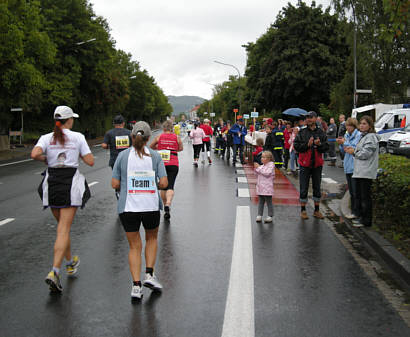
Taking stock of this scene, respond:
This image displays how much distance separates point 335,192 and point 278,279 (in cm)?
704

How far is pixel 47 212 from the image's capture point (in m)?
9.18

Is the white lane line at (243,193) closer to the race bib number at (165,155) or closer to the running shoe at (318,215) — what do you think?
the running shoe at (318,215)

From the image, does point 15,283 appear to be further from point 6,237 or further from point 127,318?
point 6,237

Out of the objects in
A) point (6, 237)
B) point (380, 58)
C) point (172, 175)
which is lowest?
point (6, 237)

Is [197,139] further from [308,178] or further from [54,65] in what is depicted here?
[54,65]

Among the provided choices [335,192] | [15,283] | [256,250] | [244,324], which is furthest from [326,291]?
[335,192]

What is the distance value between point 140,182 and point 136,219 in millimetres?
338

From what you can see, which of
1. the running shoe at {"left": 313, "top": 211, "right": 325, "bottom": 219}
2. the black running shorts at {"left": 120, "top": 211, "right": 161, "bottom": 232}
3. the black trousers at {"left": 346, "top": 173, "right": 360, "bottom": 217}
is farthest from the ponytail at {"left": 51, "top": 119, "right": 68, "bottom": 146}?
the running shoe at {"left": 313, "top": 211, "right": 325, "bottom": 219}

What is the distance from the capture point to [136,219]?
14.9 feet

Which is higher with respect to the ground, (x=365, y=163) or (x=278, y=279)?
(x=365, y=163)

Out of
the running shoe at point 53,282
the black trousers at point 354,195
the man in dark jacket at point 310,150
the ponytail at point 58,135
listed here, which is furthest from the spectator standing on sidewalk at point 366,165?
the running shoe at point 53,282

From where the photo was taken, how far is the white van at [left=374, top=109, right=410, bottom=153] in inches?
926

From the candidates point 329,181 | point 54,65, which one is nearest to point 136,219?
point 329,181

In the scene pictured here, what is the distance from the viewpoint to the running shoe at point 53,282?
463cm
